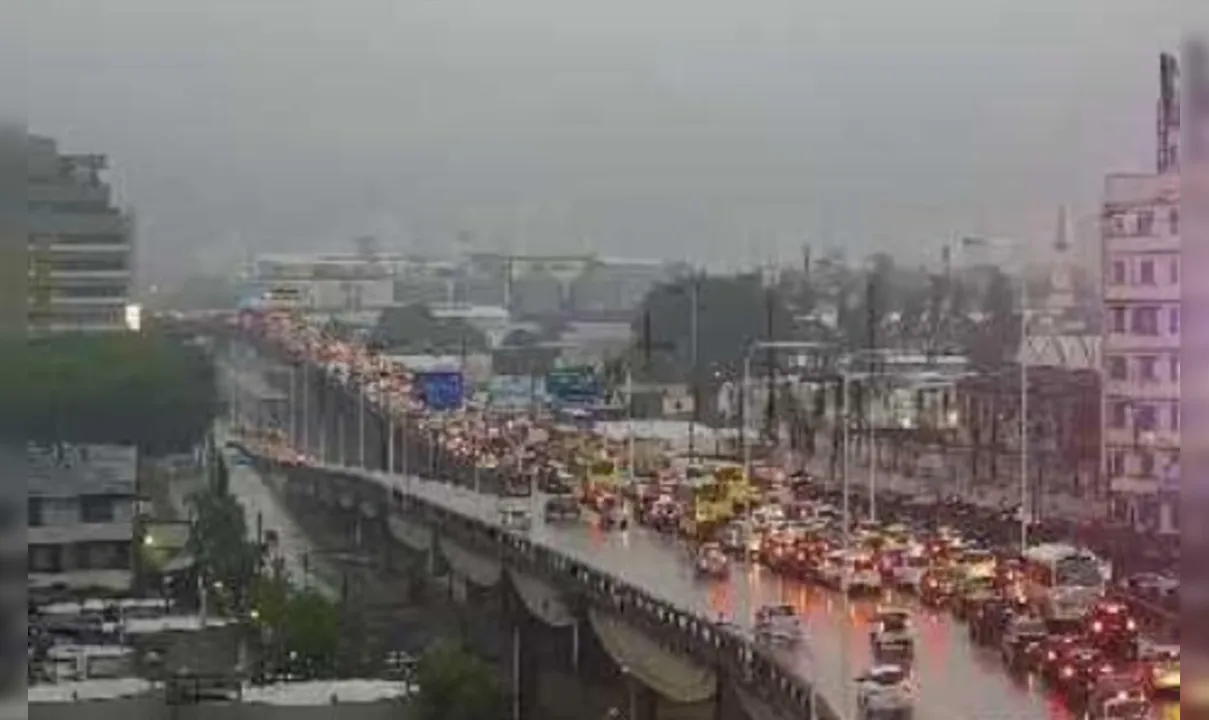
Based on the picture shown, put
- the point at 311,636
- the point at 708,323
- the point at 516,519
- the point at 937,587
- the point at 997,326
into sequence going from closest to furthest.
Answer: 1. the point at 937,587
2. the point at 311,636
3. the point at 516,519
4. the point at 997,326
5. the point at 708,323

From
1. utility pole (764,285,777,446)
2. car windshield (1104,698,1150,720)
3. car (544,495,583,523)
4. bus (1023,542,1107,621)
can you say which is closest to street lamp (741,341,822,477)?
utility pole (764,285,777,446)

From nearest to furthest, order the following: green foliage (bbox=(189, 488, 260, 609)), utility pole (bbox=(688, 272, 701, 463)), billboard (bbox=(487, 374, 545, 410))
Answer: green foliage (bbox=(189, 488, 260, 609))
utility pole (bbox=(688, 272, 701, 463))
billboard (bbox=(487, 374, 545, 410))

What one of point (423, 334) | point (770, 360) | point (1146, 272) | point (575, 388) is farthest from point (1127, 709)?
point (423, 334)

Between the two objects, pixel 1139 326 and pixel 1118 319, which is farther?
pixel 1118 319

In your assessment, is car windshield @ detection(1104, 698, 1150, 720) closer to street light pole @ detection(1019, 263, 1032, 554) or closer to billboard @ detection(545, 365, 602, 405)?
street light pole @ detection(1019, 263, 1032, 554)

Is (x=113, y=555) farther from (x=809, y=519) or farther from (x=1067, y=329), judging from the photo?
(x=1067, y=329)

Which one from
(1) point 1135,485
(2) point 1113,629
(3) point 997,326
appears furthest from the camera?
(3) point 997,326

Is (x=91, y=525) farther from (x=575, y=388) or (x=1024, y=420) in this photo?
(x=575, y=388)
